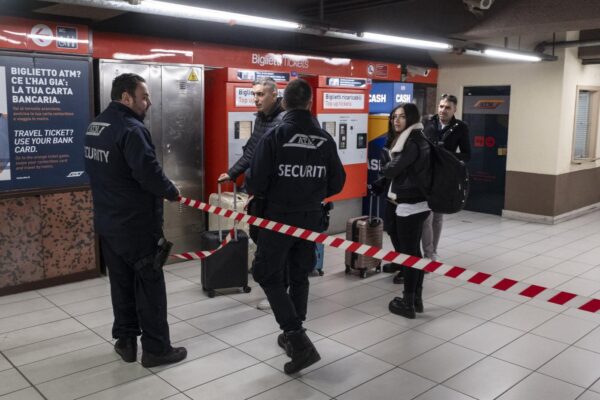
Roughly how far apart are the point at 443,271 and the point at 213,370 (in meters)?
1.50

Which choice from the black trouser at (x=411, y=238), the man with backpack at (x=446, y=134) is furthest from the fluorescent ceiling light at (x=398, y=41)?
the black trouser at (x=411, y=238)

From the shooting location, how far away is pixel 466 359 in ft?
11.7

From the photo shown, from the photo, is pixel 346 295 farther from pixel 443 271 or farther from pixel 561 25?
pixel 561 25

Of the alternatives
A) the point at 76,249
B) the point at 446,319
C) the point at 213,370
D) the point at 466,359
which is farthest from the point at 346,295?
the point at 76,249

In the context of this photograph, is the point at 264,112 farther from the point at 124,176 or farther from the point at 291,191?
the point at 124,176

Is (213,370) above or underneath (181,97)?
underneath

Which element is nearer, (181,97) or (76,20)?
(76,20)

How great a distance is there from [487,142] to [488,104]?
0.59 meters

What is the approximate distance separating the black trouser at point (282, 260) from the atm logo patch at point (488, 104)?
607cm

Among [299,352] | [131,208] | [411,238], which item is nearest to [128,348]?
[131,208]

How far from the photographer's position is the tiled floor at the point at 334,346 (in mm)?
3166

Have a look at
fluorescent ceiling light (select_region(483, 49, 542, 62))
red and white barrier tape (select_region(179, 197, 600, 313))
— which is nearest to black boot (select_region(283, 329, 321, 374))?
red and white barrier tape (select_region(179, 197, 600, 313))

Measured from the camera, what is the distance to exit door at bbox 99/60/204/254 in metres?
5.45

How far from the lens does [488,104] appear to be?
867cm
